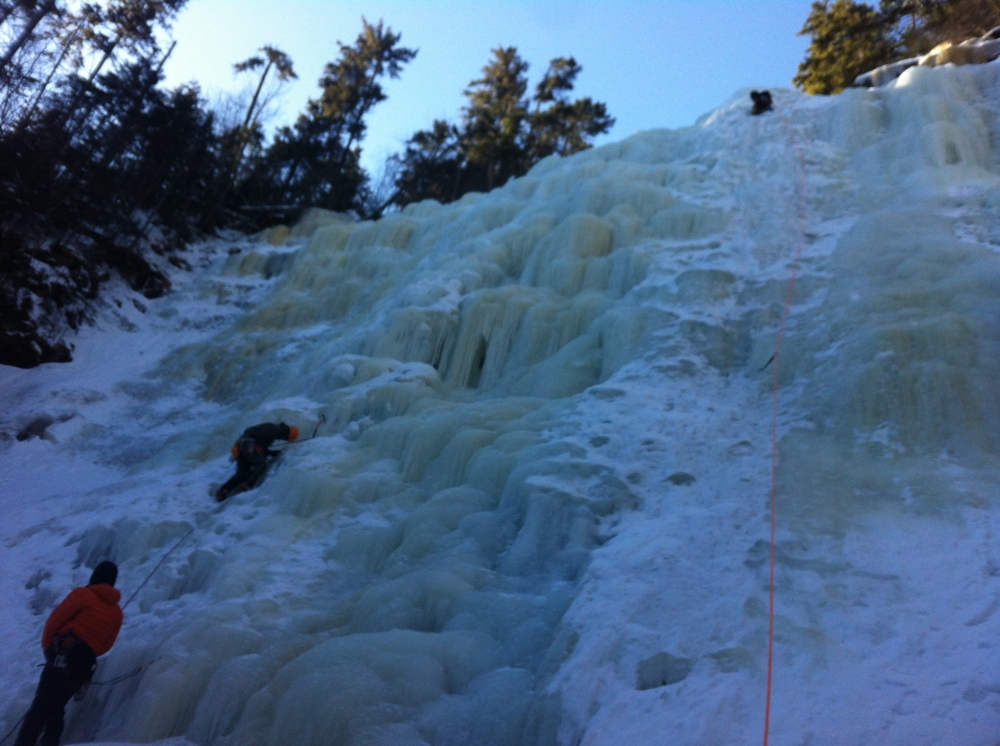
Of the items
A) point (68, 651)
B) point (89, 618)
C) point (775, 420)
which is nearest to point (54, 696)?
point (68, 651)

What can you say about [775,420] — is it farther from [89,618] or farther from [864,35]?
[864,35]

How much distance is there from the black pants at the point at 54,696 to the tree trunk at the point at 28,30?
41.2 ft

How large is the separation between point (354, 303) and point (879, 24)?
15.3 meters

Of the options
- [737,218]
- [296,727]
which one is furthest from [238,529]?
[737,218]

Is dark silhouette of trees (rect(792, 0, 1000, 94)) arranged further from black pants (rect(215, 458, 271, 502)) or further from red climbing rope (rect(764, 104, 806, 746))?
black pants (rect(215, 458, 271, 502))

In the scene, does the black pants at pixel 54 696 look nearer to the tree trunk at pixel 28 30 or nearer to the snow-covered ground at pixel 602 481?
the snow-covered ground at pixel 602 481

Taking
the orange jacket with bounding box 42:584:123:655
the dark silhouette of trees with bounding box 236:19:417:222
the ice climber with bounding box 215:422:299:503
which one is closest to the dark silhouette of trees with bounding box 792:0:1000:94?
the dark silhouette of trees with bounding box 236:19:417:222

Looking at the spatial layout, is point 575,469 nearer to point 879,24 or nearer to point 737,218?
point 737,218

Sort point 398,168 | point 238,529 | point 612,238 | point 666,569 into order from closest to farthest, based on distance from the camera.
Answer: point 666,569, point 238,529, point 612,238, point 398,168

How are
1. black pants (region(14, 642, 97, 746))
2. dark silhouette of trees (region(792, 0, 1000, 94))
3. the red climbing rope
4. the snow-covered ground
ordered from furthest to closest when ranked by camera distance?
dark silhouette of trees (region(792, 0, 1000, 94)) → black pants (region(14, 642, 97, 746)) → the snow-covered ground → the red climbing rope

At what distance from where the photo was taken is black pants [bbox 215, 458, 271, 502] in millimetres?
6906

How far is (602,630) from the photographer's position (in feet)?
12.7

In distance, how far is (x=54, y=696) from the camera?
13.6 feet

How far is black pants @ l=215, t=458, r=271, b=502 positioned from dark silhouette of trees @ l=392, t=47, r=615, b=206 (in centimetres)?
1627
